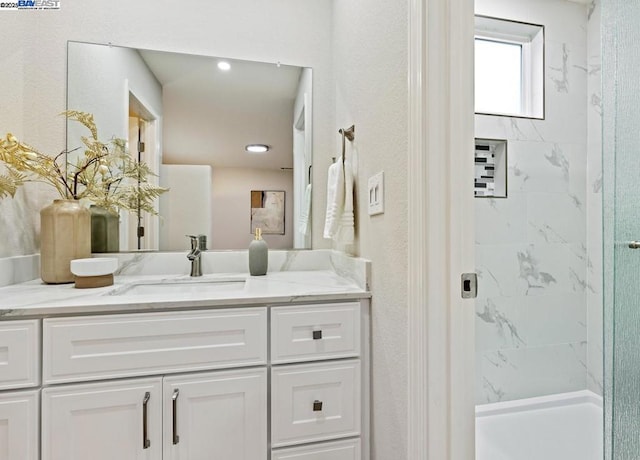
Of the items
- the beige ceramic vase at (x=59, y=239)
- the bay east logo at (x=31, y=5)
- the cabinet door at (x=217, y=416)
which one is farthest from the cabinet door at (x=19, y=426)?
the bay east logo at (x=31, y=5)

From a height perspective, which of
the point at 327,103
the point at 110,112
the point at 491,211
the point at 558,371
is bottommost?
the point at 558,371

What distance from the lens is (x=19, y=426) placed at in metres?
0.96

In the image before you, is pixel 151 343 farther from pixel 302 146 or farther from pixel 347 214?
pixel 302 146

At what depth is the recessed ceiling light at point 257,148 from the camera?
1.74 metres

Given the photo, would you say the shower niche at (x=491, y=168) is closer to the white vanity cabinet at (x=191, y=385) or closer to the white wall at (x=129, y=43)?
the white wall at (x=129, y=43)

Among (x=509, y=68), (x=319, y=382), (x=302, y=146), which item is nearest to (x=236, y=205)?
(x=302, y=146)

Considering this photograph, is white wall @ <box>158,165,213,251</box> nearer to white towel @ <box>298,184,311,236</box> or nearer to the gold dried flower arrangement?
the gold dried flower arrangement

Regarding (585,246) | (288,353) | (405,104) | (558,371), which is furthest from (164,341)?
(585,246)

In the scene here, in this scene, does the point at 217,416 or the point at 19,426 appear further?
the point at 217,416

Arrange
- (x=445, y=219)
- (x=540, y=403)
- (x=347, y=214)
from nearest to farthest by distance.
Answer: (x=445, y=219) < (x=347, y=214) < (x=540, y=403)

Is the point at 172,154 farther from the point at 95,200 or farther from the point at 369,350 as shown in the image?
the point at 369,350

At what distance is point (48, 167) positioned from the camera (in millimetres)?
1400

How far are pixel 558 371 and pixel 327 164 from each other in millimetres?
1787

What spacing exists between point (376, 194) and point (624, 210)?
971mm
